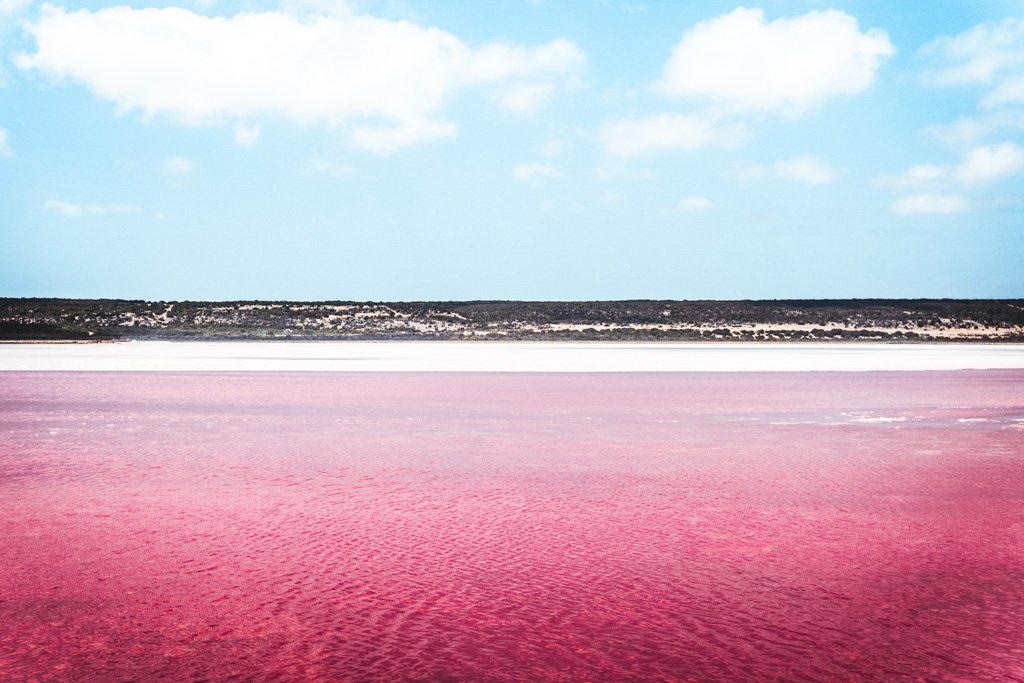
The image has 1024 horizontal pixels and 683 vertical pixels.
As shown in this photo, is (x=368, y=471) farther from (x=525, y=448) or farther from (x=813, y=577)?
(x=813, y=577)

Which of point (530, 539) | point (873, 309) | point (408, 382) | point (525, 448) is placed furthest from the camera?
point (873, 309)

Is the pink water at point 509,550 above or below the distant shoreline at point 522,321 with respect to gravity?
below

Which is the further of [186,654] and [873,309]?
[873,309]

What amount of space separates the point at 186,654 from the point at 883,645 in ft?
10.2

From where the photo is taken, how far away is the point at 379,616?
450 cm

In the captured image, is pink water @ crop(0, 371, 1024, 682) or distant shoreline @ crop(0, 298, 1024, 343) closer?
pink water @ crop(0, 371, 1024, 682)

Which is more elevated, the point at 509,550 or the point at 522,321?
the point at 522,321

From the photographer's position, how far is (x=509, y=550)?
575cm

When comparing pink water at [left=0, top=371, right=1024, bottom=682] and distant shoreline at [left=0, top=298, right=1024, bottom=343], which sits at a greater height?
distant shoreline at [left=0, top=298, right=1024, bottom=343]

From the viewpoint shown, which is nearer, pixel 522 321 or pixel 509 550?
pixel 509 550

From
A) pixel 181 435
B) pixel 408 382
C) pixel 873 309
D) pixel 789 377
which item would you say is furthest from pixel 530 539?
pixel 873 309

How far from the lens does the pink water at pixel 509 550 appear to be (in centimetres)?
401

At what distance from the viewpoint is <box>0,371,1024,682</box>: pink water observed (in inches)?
158

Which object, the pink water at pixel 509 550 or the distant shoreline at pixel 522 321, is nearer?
the pink water at pixel 509 550
